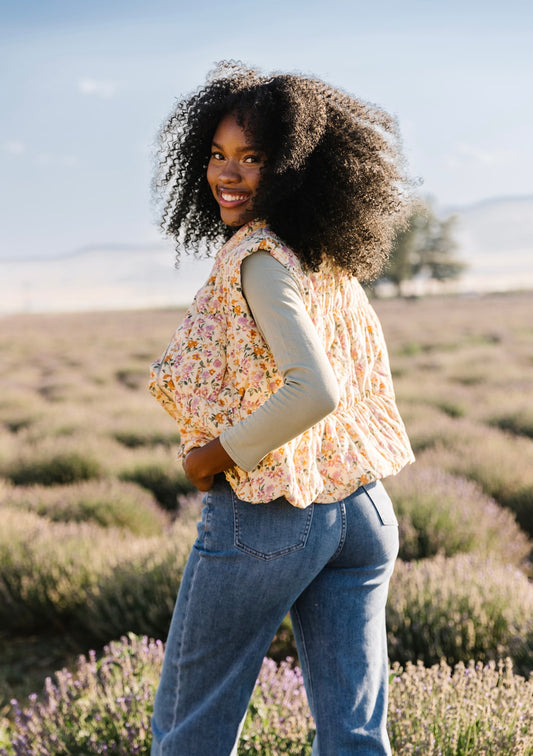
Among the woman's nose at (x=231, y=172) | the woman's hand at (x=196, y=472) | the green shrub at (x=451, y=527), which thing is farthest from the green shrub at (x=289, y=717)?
the green shrub at (x=451, y=527)

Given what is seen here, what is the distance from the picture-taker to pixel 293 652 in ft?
11.8

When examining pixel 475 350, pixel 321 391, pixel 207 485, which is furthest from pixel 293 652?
pixel 475 350

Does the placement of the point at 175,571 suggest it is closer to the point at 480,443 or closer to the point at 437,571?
the point at 437,571

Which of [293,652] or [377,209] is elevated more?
[377,209]

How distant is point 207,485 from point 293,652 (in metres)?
2.31

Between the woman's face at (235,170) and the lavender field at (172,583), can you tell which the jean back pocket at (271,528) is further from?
the lavender field at (172,583)

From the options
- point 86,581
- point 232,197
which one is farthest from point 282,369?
point 86,581

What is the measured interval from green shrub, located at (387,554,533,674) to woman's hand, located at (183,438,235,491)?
77.3 inches

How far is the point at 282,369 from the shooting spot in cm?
142

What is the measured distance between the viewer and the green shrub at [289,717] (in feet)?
6.67

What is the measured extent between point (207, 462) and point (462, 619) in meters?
2.15

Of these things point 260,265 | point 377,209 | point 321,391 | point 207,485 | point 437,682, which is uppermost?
point 377,209

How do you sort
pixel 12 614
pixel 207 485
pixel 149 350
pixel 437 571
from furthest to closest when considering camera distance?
pixel 149 350
pixel 12 614
pixel 437 571
pixel 207 485

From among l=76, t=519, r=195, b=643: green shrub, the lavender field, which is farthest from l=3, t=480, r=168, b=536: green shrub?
l=76, t=519, r=195, b=643: green shrub
